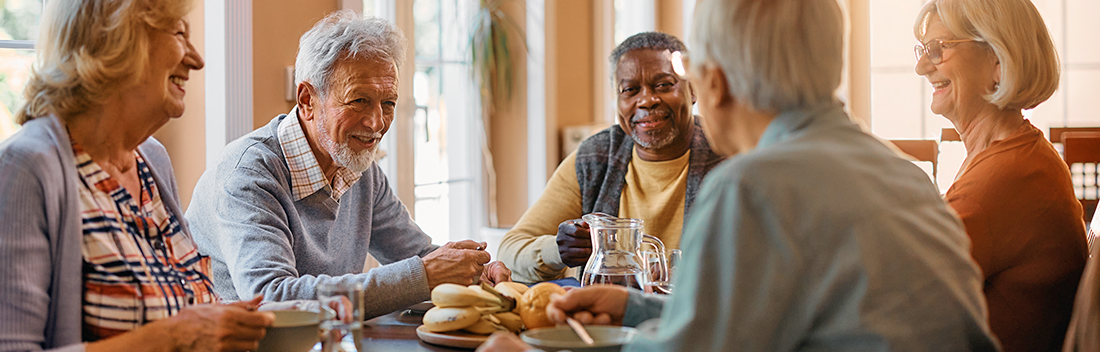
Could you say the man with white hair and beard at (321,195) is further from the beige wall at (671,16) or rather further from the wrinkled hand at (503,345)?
the beige wall at (671,16)

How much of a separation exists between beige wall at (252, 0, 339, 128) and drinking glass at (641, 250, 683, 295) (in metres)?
1.35

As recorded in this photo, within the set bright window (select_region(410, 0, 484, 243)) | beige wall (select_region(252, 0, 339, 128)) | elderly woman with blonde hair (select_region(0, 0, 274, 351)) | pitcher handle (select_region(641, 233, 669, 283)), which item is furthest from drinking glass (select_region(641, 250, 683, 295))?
bright window (select_region(410, 0, 484, 243))

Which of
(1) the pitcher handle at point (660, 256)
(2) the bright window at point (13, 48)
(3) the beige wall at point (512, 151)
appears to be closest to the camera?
(1) the pitcher handle at point (660, 256)

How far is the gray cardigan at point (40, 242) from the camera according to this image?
1006 mm

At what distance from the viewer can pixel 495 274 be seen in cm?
187

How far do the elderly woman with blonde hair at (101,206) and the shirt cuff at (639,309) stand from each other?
0.49m

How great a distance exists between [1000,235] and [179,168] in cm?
202

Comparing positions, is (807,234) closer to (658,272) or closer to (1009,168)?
(658,272)

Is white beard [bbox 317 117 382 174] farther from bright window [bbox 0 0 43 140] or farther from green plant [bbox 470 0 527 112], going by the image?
green plant [bbox 470 0 527 112]

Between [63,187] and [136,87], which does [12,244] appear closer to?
[63,187]

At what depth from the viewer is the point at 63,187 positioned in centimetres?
109

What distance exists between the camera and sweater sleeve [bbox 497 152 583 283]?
7.05ft

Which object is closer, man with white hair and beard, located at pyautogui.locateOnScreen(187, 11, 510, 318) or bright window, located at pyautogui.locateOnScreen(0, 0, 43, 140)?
man with white hair and beard, located at pyautogui.locateOnScreen(187, 11, 510, 318)

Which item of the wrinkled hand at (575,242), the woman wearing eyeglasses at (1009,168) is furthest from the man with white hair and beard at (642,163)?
the woman wearing eyeglasses at (1009,168)
